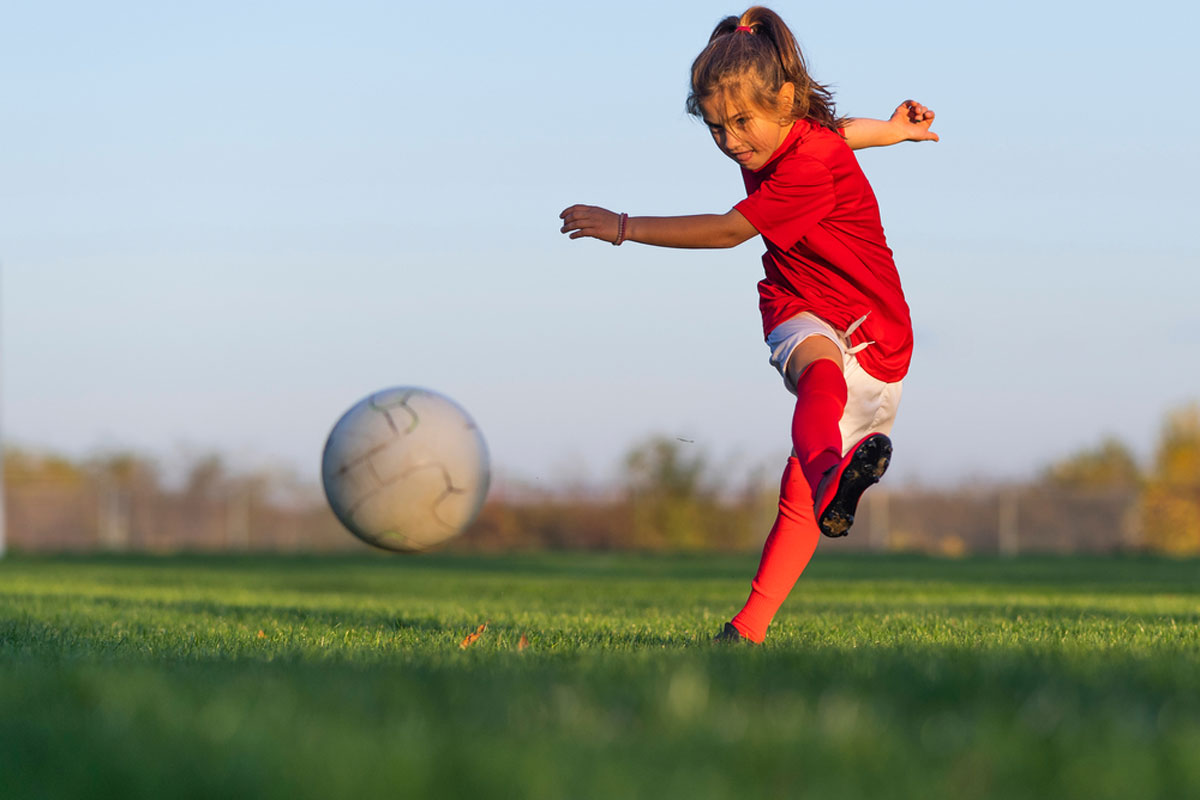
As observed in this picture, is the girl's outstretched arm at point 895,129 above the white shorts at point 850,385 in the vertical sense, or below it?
above

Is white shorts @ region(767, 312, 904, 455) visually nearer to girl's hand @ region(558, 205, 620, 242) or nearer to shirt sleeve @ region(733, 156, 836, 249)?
shirt sleeve @ region(733, 156, 836, 249)

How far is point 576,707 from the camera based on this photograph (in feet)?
6.89

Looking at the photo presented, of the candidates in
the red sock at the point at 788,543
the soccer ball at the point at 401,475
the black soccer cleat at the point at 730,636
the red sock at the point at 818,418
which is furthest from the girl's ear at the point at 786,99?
the soccer ball at the point at 401,475

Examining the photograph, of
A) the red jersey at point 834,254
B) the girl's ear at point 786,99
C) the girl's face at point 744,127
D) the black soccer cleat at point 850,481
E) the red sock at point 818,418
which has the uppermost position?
the girl's ear at point 786,99

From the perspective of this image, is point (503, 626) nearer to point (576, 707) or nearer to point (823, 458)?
point (823, 458)

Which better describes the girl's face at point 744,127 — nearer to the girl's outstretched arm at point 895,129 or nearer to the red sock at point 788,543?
the girl's outstretched arm at point 895,129

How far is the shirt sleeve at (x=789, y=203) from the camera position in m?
4.44

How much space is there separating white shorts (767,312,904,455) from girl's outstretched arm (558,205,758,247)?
365 mm

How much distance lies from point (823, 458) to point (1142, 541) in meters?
31.0

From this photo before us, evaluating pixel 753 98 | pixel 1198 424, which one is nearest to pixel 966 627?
pixel 753 98

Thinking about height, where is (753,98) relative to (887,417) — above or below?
above

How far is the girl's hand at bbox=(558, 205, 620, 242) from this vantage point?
169 inches

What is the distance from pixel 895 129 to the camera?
516cm

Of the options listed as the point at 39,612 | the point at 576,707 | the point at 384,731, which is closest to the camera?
the point at 384,731
